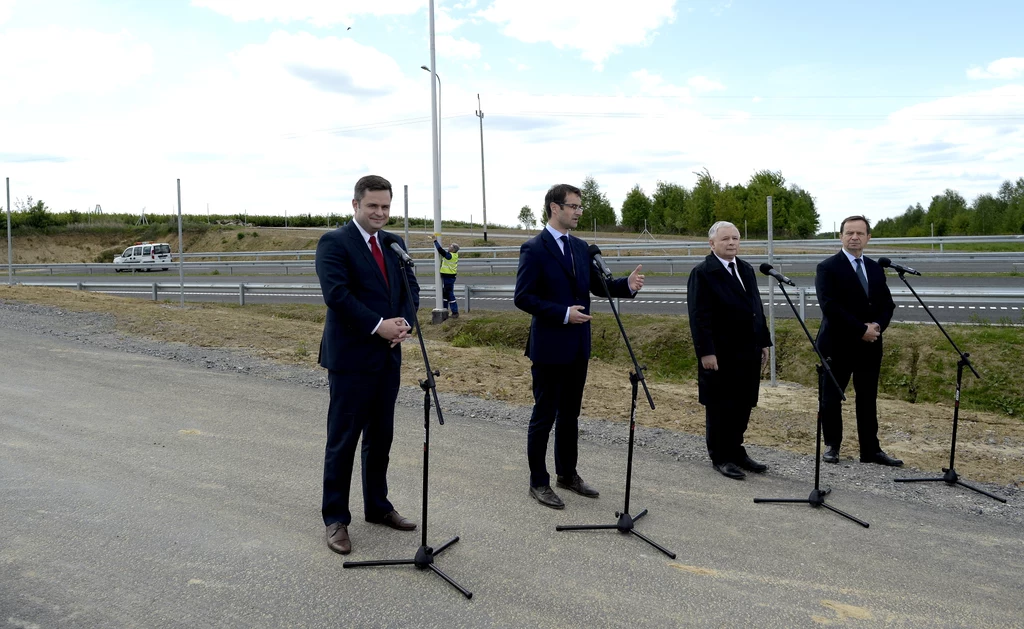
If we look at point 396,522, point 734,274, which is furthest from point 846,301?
point 396,522

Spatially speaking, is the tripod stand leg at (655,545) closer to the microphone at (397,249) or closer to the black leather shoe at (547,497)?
the black leather shoe at (547,497)

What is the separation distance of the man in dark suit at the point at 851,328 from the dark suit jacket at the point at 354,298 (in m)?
3.85

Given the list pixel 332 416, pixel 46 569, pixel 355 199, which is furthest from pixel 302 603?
pixel 355 199

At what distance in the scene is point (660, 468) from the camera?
6.29m

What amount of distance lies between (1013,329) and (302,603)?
11.8 meters

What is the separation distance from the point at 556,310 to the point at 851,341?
298 centimetres

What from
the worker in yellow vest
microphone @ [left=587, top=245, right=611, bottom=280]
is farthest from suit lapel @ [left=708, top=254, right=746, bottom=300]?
the worker in yellow vest

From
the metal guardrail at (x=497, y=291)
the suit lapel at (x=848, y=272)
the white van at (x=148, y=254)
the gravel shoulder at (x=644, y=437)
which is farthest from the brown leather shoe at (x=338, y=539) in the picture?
the white van at (x=148, y=254)

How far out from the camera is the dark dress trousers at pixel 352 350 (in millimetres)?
4555

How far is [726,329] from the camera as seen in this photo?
247 inches

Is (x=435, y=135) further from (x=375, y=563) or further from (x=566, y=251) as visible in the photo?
(x=375, y=563)

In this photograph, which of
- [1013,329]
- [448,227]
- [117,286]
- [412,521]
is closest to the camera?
[412,521]

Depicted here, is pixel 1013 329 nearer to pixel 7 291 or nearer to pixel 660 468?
pixel 660 468

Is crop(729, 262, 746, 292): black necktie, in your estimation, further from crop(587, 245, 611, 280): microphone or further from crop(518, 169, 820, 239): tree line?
crop(518, 169, 820, 239): tree line
